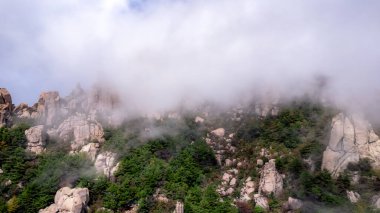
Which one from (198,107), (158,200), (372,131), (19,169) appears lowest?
(158,200)

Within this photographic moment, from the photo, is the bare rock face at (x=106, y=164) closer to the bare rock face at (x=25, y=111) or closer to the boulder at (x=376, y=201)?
the bare rock face at (x=25, y=111)

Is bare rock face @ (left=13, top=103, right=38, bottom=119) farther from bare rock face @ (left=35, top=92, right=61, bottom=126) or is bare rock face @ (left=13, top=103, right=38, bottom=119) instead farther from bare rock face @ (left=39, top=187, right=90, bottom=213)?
bare rock face @ (left=39, top=187, right=90, bottom=213)

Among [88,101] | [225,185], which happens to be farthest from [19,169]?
[225,185]

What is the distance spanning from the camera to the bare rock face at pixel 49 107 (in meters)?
104

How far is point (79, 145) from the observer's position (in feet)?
319

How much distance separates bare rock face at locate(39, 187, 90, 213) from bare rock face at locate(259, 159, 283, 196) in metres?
30.9

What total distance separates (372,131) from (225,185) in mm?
28755

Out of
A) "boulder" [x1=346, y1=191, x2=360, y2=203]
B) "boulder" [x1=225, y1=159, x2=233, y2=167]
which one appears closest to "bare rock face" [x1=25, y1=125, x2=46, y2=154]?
"boulder" [x1=225, y1=159, x2=233, y2=167]

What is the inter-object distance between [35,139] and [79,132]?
8.95m

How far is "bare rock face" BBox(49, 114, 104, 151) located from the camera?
3856 inches

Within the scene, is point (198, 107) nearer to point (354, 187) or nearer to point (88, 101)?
point (88, 101)

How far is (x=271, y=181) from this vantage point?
8194cm

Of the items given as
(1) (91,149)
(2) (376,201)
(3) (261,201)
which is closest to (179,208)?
(3) (261,201)

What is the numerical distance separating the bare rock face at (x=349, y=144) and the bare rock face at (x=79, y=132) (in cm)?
4600
